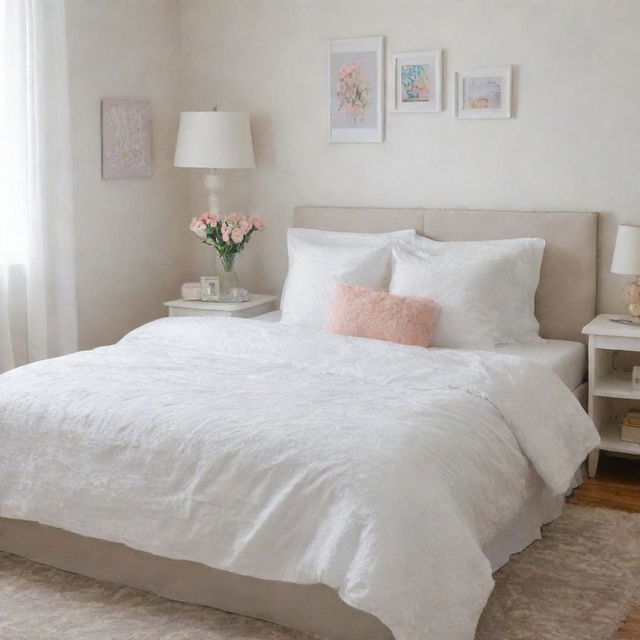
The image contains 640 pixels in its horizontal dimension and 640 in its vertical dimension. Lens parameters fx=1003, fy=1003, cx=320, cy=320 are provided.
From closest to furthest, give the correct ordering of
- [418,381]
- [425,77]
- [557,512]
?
[418,381] → [557,512] → [425,77]

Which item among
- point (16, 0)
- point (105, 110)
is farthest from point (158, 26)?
point (16, 0)

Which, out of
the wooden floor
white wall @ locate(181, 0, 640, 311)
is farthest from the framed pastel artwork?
the wooden floor

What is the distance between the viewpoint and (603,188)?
440cm

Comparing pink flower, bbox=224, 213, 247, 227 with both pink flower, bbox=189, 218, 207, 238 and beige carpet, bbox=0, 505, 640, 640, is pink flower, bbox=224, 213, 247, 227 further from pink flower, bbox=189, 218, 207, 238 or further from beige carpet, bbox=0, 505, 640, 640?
beige carpet, bbox=0, 505, 640, 640

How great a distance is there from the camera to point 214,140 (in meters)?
4.93

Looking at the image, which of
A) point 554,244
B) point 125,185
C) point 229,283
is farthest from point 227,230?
point 554,244

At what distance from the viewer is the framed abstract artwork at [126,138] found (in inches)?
194

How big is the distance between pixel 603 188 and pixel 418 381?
1.57 meters

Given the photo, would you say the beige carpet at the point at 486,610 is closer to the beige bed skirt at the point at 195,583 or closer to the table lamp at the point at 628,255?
the beige bed skirt at the point at 195,583

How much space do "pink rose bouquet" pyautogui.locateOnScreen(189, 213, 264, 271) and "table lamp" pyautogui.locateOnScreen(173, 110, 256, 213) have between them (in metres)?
0.26

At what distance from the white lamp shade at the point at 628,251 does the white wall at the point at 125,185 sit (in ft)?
7.92

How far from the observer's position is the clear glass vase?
16.4ft

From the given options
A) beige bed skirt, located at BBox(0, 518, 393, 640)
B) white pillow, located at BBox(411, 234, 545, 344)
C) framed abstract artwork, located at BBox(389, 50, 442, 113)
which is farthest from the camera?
framed abstract artwork, located at BBox(389, 50, 442, 113)

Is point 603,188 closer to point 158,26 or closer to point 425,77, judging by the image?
point 425,77
